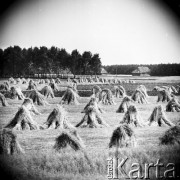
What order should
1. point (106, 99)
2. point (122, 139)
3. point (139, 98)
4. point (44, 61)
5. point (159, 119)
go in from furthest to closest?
point (139, 98)
point (106, 99)
point (44, 61)
point (159, 119)
point (122, 139)

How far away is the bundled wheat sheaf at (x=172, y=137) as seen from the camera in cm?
872

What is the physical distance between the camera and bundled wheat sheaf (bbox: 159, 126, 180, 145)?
8719 millimetres

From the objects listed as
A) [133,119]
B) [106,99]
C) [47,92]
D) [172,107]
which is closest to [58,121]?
[133,119]

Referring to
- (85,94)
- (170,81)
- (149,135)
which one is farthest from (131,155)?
(170,81)

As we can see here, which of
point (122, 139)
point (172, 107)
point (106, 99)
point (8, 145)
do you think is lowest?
point (8, 145)

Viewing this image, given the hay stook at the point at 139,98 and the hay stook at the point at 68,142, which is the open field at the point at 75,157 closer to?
the hay stook at the point at 68,142

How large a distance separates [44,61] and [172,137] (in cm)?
699

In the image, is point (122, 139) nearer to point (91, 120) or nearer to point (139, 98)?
point (91, 120)

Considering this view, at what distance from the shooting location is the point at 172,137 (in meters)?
8.84

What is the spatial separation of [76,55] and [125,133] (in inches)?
187

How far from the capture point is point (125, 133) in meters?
8.41
